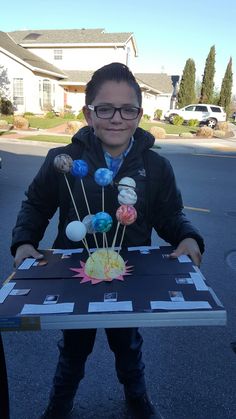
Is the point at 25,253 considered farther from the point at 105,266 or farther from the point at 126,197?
the point at 126,197

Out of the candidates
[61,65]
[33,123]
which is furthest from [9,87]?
[61,65]

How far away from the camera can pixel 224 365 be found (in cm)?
277

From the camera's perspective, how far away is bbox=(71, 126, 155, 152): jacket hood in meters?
1.88

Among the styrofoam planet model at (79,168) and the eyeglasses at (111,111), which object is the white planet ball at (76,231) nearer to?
the styrofoam planet model at (79,168)

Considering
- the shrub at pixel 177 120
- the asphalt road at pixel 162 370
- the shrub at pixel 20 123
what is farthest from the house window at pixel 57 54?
the asphalt road at pixel 162 370

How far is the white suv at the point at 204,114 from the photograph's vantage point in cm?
2970

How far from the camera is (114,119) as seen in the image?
66.9 inches

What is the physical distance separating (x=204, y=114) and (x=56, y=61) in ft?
48.2

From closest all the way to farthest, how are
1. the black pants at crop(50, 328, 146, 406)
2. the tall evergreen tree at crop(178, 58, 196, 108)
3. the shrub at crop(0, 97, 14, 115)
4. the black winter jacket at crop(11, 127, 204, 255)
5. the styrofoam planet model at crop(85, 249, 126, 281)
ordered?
the styrofoam planet model at crop(85, 249, 126, 281) < the black winter jacket at crop(11, 127, 204, 255) < the black pants at crop(50, 328, 146, 406) < the shrub at crop(0, 97, 14, 115) < the tall evergreen tree at crop(178, 58, 196, 108)

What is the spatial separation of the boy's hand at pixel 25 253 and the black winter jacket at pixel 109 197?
45 millimetres

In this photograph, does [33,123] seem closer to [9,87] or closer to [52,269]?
[9,87]

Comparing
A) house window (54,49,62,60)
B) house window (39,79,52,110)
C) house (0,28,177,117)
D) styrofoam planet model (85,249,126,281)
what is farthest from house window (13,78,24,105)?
styrofoam planet model (85,249,126,281)

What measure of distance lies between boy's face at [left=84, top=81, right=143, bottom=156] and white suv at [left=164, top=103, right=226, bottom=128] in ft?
96.0

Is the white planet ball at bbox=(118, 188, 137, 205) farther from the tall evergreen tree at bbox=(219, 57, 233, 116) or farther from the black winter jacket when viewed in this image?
the tall evergreen tree at bbox=(219, 57, 233, 116)
